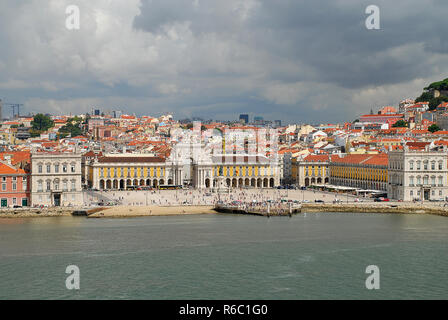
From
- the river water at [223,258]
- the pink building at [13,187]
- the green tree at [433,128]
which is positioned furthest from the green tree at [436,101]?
the pink building at [13,187]

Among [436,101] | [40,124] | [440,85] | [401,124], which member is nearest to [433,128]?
[401,124]

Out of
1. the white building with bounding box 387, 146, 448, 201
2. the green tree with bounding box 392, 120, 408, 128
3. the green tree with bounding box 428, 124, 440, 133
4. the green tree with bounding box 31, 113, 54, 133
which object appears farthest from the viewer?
the green tree with bounding box 31, 113, 54, 133

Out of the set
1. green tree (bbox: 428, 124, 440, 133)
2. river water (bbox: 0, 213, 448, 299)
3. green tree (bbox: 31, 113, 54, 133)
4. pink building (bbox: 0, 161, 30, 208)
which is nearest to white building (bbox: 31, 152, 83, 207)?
pink building (bbox: 0, 161, 30, 208)

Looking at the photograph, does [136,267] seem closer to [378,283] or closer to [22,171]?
[378,283]

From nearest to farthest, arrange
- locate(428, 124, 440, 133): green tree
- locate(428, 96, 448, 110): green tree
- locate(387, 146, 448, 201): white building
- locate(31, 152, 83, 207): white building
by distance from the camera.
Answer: locate(31, 152, 83, 207): white building → locate(387, 146, 448, 201): white building → locate(428, 124, 440, 133): green tree → locate(428, 96, 448, 110): green tree

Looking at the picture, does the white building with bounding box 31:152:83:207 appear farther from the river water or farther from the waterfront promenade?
the river water
